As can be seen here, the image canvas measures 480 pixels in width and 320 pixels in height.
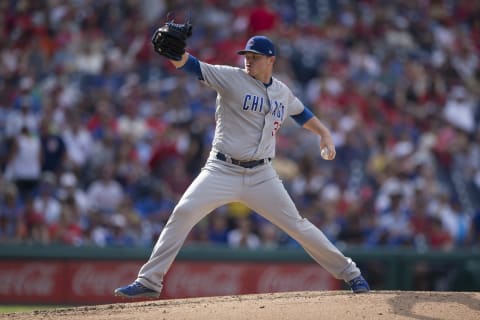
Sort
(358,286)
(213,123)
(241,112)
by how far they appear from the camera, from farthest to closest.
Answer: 1. (213,123)
2. (358,286)
3. (241,112)

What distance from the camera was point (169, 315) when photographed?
601 centimetres

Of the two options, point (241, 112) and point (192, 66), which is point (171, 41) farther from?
point (241, 112)

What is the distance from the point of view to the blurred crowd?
37.3ft

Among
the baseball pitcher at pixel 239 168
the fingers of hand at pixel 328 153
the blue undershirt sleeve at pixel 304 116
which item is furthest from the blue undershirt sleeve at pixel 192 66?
the fingers of hand at pixel 328 153

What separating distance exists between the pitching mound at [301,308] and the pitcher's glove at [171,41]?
1.79 meters

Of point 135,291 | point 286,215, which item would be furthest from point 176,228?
point 286,215

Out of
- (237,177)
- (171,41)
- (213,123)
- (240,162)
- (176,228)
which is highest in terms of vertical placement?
(171,41)

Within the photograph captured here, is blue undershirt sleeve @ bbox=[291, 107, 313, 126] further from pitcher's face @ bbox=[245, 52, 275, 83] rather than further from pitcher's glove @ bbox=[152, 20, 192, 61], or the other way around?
pitcher's glove @ bbox=[152, 20, 192, 61]

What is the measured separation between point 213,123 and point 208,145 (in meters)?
0.52

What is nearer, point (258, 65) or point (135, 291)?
point (135, 291)

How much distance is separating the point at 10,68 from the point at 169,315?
800cm

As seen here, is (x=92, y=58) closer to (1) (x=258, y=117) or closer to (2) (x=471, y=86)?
(2) (x=471, y=86)

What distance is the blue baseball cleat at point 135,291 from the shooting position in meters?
6.09

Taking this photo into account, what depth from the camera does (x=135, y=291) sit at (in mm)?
6121
